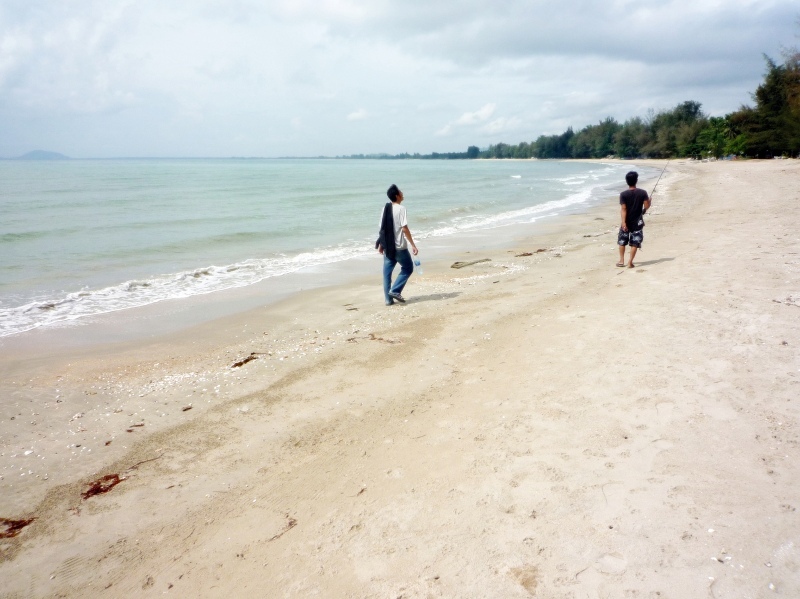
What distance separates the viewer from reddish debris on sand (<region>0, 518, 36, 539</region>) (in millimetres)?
3262

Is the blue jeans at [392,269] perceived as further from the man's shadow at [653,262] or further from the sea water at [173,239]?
the man's shadow at [653,262]

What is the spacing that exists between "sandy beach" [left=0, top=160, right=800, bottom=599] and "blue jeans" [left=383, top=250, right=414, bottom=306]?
3.85 ft

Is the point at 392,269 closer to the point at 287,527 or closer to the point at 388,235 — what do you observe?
the point at 388,235

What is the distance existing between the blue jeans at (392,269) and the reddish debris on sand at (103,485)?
486 cm

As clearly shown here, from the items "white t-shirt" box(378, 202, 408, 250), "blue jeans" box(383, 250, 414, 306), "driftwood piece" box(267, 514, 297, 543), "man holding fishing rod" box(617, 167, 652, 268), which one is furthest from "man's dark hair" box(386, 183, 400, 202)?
"driftwood piece" box(267, 514, 297, 543)

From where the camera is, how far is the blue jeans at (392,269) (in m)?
7.95

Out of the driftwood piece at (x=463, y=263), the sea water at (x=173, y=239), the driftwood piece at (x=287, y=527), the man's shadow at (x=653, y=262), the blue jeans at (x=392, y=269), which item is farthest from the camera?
the driftwood piece at (x=463, y=263)

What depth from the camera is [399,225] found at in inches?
305

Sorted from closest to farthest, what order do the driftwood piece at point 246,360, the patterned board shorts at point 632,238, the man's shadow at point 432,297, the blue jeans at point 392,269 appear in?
the driftwood piece at point 246,360 → the blue jeans at point 392,269 → the man's shadow at point 432,297 → the patterned board shorts at point 632,238

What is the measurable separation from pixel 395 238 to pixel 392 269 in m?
0.50

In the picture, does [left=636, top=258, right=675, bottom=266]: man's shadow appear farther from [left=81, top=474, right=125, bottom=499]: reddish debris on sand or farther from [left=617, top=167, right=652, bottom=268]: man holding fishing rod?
[left=81, top=474, right=125, bottom=499]: reddish debris on sand

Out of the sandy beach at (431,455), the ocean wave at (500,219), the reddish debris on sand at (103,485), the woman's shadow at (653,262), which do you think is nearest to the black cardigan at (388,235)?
the sandy beach at (431,455)

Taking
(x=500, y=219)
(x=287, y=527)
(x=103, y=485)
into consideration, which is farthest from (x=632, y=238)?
(x=500, y=219)

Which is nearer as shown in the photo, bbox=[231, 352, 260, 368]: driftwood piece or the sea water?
bbox=[231, 352, 260, 368]: driftwood piece
